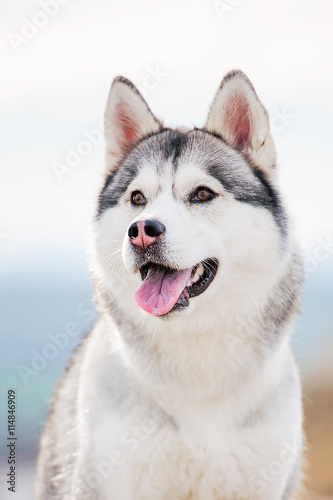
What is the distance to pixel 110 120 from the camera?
409 centimetres

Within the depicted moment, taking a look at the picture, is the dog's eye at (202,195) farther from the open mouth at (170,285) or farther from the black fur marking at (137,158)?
the open mouth at (170,285)

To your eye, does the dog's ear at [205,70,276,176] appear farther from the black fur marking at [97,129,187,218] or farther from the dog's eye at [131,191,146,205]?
the dog's eye at [131,191,146,205]

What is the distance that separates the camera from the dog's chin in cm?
326

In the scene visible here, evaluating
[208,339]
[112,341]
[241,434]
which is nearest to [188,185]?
[208,339]

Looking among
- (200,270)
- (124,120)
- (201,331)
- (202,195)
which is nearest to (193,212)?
(202,195)

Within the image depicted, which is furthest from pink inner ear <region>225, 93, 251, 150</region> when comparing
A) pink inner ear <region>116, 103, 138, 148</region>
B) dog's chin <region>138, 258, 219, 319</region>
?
dog's chin <region>138, 258, 219, 319</region>

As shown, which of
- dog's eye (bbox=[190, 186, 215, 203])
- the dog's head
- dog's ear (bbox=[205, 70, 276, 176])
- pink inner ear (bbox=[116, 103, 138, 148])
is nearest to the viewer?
the dog's head

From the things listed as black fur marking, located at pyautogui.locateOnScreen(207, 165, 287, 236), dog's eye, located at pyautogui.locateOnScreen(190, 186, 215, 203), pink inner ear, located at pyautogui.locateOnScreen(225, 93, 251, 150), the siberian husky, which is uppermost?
pink inner ear, located at pyautogui.locateOnScreen(225, 93, 251, 150)

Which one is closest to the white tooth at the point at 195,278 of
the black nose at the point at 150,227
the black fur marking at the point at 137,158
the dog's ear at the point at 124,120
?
the black nose at the point at 150,227

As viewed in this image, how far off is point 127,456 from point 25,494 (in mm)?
1997

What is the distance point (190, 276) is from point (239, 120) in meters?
1.16

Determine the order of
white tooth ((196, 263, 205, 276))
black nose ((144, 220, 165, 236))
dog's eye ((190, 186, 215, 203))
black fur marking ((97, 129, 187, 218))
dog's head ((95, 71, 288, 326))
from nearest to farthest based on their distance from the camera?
1. black nose ((144, 220, 165, 236))
2. dog's head ((95, 71, 288, 326))
3. white tooth ((196, 263, 205, 276))
4. dog's eye ((190, 186, 215, 203))
5. black fur marking ((97, 129, 187, 218))

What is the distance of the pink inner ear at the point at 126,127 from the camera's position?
13.4ft

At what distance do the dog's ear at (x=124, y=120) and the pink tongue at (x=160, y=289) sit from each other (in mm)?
1175
